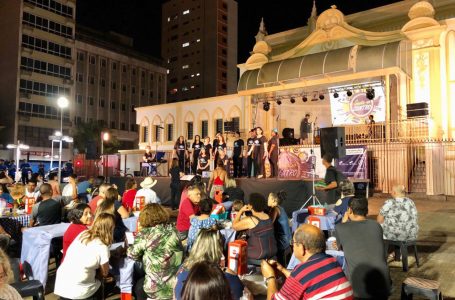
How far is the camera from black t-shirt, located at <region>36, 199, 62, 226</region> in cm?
673

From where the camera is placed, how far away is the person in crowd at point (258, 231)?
198 inches

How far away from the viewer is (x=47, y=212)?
6750mm

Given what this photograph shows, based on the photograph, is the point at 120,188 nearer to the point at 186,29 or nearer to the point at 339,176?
the point at 339,176

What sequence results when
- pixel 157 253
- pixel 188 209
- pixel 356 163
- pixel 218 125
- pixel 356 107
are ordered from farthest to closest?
1. pixel 218 125
2. pixel 356 107
3. pixel 356 163
4. pixel 188 209
5. pixel 157 253

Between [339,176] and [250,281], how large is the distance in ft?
14.8

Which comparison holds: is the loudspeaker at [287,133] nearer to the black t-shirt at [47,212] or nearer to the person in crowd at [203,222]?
the black t-shirt at [47,212]

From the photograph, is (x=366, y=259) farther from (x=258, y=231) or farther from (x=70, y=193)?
(x=70, y=193)

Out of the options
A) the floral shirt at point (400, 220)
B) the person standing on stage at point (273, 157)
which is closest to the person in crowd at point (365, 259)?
the floral shirt at point (400, 220)

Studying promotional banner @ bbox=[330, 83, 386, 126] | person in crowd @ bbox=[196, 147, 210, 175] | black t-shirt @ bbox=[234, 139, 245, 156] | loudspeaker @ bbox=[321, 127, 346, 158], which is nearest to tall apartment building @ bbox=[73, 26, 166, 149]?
promotional banner @ bbox=[330, 83, 386, 126]

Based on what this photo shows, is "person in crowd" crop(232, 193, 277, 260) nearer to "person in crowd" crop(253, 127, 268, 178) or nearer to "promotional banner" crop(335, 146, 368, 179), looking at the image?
"person in crowd" crop(253, 127, 268, 178)

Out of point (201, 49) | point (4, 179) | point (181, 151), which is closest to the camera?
point (4, 179)

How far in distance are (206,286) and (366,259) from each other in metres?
2.63

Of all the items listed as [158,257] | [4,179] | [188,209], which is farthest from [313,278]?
[4,179]

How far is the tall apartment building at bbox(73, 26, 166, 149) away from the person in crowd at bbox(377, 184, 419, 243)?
5477cm
